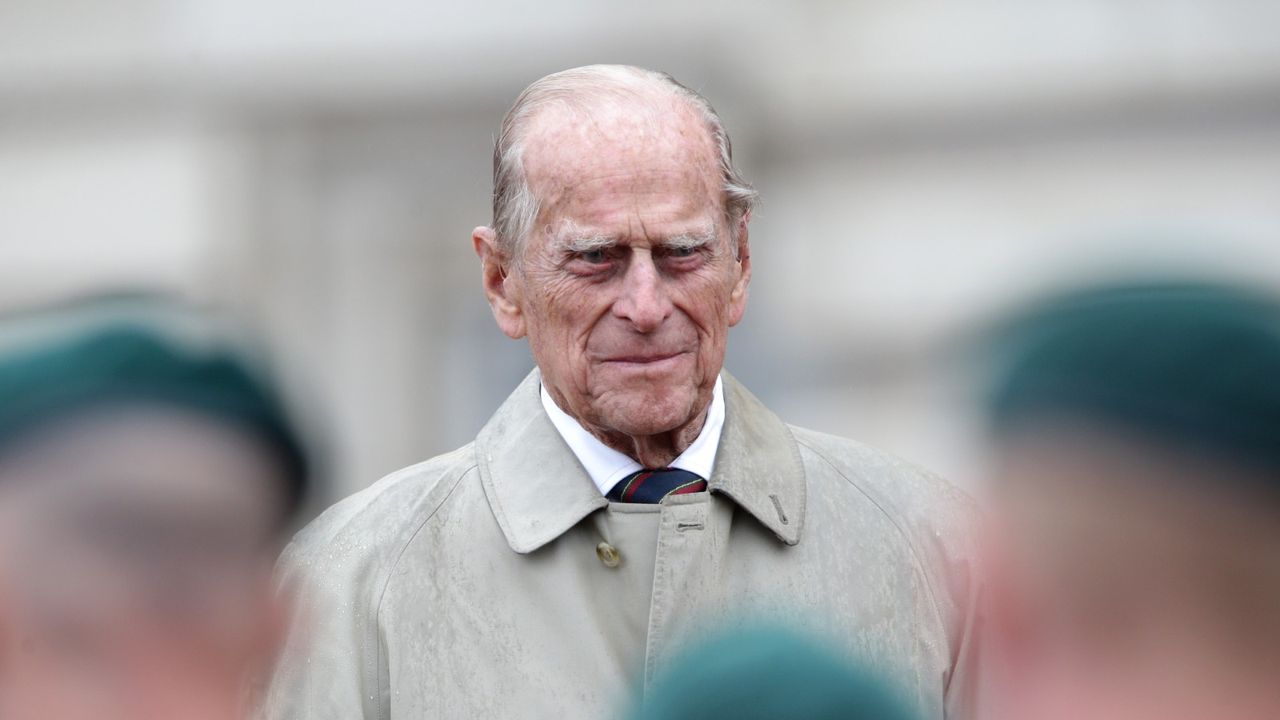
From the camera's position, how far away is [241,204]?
6.98 meters

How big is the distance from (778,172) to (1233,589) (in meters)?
5.38

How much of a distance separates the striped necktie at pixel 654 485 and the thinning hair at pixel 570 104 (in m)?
0.44

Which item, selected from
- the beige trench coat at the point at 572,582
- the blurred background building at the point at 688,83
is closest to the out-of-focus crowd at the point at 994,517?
the beige trench coat at the point at 572,582

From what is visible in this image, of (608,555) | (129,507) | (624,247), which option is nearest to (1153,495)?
(129,507)

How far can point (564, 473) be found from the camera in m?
2.97

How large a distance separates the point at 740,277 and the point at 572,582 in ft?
2.19

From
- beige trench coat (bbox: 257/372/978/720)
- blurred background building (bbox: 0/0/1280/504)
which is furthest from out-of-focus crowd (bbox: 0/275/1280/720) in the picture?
blurred background building (bbox: 0/0/1280/504)

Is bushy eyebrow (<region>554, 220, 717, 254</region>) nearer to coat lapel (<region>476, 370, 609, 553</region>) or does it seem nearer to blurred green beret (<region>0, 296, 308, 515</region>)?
coat lapel (<region>476, 370, 609, 553</region>)

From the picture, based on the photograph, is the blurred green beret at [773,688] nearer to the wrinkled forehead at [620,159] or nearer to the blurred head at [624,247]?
the blurred head at [624,247]

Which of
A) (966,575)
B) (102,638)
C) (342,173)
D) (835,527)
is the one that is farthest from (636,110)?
(342,173)

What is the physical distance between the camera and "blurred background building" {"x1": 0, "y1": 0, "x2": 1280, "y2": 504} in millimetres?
6391

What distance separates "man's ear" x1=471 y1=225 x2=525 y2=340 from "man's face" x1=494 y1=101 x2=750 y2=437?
11 centimetres

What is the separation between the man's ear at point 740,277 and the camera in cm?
314

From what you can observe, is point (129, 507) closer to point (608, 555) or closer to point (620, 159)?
point (608, 555)
